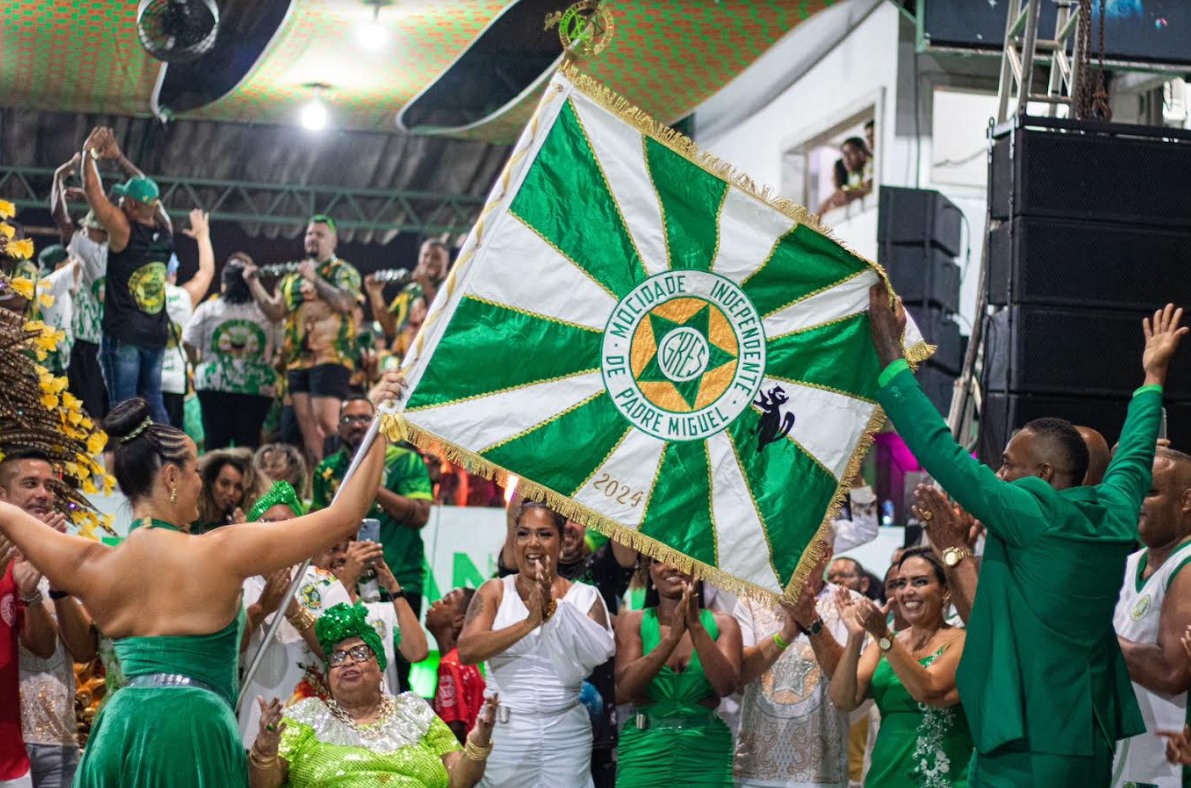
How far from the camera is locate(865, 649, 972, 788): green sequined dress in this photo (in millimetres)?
5035

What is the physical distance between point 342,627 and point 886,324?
2.03 m

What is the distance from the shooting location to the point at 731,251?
4.57m

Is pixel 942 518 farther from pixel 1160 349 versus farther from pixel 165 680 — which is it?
pixel 165 680

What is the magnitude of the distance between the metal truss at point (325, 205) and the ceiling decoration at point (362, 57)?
919mm

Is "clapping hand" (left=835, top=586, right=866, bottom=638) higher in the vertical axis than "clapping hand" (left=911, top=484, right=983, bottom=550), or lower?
lower

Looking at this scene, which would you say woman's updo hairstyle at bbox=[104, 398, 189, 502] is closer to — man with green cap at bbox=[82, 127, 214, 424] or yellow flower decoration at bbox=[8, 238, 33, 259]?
yellow flower decoration at bbox=[8, 238, 33, 259]

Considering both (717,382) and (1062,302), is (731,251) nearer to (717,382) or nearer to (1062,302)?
(717,382)

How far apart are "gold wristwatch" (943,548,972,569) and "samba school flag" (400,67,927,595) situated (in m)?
0.35

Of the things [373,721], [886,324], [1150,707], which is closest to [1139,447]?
[886,324]

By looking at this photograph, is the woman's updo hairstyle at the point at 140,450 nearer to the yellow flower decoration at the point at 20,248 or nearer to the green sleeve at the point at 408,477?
the yellow flower decoration at the point at 20,248

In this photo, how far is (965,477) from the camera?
12.9 ft

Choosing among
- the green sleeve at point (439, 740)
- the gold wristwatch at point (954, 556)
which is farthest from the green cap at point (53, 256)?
the gold wristwatch at point (954, 556)

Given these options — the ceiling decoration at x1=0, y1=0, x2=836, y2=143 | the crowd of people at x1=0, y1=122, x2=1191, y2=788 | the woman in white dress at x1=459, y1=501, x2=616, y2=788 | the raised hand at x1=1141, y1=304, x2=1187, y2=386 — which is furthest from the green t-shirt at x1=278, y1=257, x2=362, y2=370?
the raised hand at x1=1141, y1=304, x2=1187, y2=386

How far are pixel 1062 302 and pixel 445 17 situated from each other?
8.23 m
